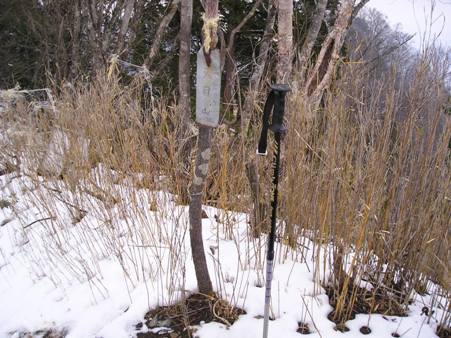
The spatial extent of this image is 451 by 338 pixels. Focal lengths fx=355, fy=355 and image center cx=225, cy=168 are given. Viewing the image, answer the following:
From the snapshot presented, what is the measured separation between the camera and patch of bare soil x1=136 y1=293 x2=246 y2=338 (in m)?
1.67

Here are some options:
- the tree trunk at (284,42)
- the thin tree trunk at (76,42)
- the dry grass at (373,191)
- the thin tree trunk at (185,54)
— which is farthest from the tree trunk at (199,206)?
the thin tree trunk at (76,42)

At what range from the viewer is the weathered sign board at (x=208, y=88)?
1373mm

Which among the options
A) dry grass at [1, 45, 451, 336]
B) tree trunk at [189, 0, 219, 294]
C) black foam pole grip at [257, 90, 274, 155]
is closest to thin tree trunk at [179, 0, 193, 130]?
dry grass at [1, 45, 451, 336]

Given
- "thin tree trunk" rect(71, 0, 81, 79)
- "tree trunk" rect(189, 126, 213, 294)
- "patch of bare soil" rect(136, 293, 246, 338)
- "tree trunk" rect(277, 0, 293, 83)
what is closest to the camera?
"tree trunk" rect(189, 126, 213, 294)

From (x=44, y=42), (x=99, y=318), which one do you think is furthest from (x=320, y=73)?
(x=44, y=42)

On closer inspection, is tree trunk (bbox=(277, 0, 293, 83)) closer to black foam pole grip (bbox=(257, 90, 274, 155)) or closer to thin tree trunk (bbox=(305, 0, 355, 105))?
thin tree trunk (bbox=(305, 0, 355, 105))

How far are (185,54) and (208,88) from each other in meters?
1.96

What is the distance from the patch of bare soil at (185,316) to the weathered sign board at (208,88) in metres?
0.87

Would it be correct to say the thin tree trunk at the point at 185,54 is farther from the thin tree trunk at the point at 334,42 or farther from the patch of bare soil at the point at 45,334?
the patch of bare soil at the point at 45,334

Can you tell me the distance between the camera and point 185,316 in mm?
1631

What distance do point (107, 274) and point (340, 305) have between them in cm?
135

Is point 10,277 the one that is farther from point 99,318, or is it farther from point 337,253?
point 337,253

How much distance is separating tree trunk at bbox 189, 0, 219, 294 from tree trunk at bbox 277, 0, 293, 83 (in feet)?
2.99

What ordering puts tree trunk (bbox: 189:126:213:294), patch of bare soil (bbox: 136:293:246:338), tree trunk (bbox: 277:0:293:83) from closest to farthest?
tree trunk (bbox: 189:126:213:294)
patch of bare soil (bbox: 136:293:246:338)
tree trunk (bbox: 277:0:293:83)
